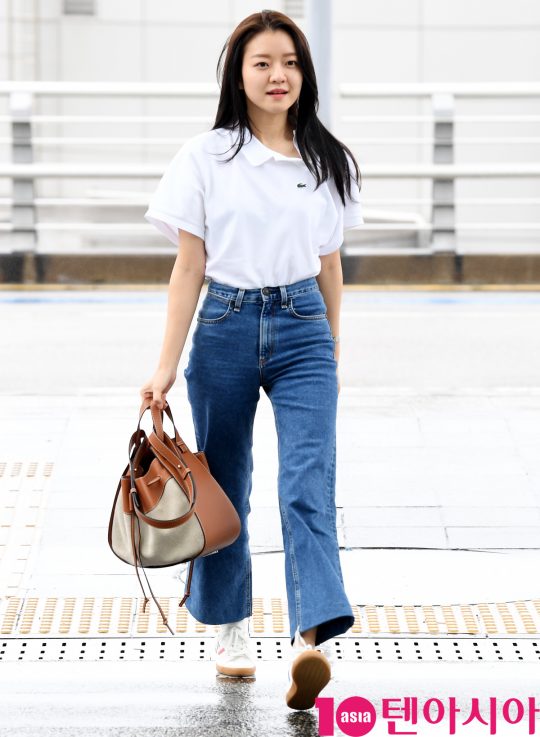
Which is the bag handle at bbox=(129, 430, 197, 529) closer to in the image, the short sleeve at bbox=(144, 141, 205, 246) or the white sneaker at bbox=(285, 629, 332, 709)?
the white sneaker at bbox=(285, 629, 332, 709)

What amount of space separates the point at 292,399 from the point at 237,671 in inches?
32.8

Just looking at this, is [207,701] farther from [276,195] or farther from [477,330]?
[477,330]

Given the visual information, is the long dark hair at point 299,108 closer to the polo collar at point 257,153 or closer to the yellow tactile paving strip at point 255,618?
the polo collar at point 257,153

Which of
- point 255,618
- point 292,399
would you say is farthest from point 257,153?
point 255,618

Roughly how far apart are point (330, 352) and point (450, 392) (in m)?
4.04

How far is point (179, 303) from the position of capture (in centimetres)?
385

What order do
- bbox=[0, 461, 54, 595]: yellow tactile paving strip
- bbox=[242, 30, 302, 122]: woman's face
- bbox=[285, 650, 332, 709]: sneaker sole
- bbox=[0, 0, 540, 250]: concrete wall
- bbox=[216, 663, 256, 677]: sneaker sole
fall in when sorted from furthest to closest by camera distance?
bbox=[0, 0, 540, 250]: concrete wall < bbox=[0, 461, 54, 595]: yellow tactile paving strip < bbox=[216, 663, 256, 677]: sneaker sole < bbox=[242, 30, 302, 122]: woman's face < bbox=[285, 650, 332, 709]: sneaker sole

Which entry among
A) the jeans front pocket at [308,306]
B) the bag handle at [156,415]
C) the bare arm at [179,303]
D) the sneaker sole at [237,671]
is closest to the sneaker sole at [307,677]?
the sneaker sole at [237,671]

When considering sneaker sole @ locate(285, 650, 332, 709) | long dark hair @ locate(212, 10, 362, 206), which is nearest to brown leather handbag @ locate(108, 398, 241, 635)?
sneaker sole @ locate(285, 650, 332, 709)

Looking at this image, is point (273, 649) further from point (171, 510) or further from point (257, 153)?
point (257, 153)

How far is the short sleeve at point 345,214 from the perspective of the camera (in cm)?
390

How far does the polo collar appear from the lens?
3.77 meters

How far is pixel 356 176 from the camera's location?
3967 mm

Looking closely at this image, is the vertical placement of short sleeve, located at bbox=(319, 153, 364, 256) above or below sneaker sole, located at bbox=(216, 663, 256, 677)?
above
